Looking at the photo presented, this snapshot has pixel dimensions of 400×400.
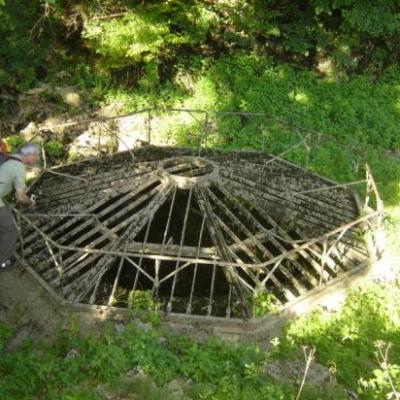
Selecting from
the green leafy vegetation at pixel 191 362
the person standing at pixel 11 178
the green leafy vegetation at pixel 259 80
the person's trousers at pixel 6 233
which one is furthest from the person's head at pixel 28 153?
the green leafy vegetation at pixel 259 80

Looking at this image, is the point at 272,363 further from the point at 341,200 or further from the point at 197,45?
the point at 197,45

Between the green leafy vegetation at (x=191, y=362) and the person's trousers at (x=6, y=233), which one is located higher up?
the person's trousers at (x=6, y=233)

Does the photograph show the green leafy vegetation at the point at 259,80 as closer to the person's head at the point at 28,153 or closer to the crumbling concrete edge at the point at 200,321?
the crumbling concrete edge at the point at 200,321

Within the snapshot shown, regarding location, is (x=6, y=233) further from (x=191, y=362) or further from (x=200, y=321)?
(x=191, y=362)

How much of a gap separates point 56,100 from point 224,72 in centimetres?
580

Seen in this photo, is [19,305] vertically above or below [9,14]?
below

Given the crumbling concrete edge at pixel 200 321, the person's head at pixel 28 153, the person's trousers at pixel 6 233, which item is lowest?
the crumbling concrete edge at pixel 200 321

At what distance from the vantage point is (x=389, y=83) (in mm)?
18875

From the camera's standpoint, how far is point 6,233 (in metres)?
9.09

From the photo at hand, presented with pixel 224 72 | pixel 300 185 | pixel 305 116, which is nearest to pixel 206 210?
pixel 300 185

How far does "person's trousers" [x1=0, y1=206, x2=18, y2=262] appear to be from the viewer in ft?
29.2

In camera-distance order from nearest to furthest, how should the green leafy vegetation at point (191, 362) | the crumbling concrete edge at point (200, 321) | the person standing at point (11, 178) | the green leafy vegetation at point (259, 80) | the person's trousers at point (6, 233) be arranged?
the green leafy vegetation at point (191, 362), the person standing at point (11, 178), the person's trousers at point (6, 233), the crumbling concrete edge at point (200, 321), the green leafy vegetation at point (259, 80)

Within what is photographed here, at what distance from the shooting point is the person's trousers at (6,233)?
29.2ft


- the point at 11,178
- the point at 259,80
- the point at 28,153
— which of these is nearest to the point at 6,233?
the point at 11,178
